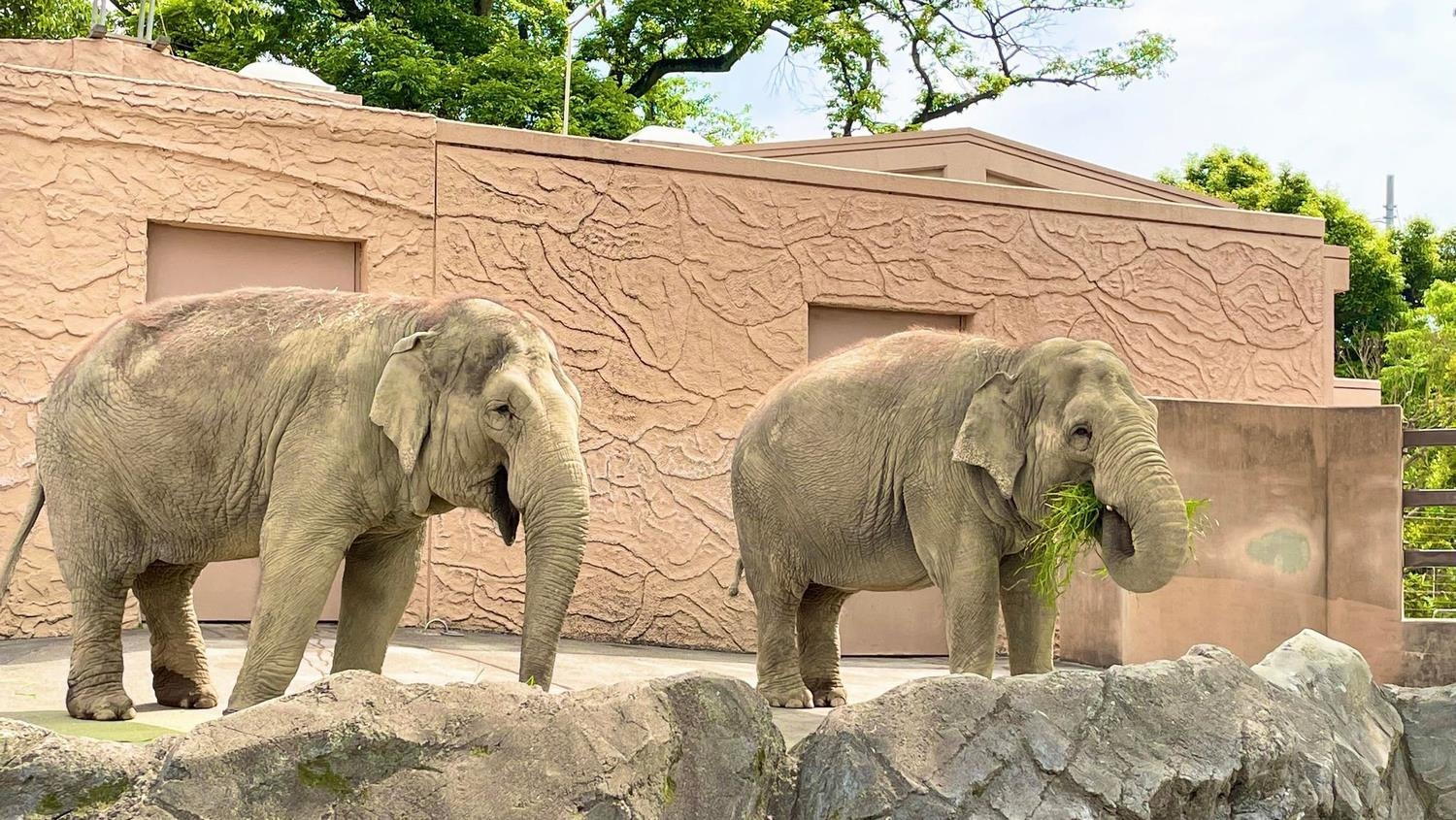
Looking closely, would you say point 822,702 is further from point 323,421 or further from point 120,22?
point 120,22

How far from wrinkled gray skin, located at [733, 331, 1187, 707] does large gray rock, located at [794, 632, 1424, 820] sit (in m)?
0.86

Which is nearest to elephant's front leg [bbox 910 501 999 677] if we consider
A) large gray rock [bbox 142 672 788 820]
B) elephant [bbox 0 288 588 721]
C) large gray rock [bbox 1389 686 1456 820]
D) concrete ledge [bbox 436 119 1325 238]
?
large gray rock [bbox 1389 686 1456 820]

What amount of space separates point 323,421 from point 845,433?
2493mm

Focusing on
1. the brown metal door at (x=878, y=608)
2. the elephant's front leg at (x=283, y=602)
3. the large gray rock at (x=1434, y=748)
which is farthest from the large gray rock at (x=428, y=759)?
the brown metal door at (x=878, y=608)

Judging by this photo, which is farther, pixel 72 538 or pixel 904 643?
pixel 904 643

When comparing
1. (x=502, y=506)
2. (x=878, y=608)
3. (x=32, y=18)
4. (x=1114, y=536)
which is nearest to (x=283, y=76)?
(x=878, y=608)

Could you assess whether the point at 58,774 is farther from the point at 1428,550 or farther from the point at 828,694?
the point at 1428,550

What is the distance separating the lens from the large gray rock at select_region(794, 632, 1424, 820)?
4762 millimetres

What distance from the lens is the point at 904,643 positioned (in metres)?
11.6

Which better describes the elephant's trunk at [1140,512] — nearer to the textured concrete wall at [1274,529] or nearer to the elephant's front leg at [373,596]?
the elephant's front leg at [373,596]

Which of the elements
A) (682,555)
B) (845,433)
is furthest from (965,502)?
(682,555)

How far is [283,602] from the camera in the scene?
19.0 ft

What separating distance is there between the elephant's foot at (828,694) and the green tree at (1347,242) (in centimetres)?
2725

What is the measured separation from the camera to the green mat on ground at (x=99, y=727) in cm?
578
